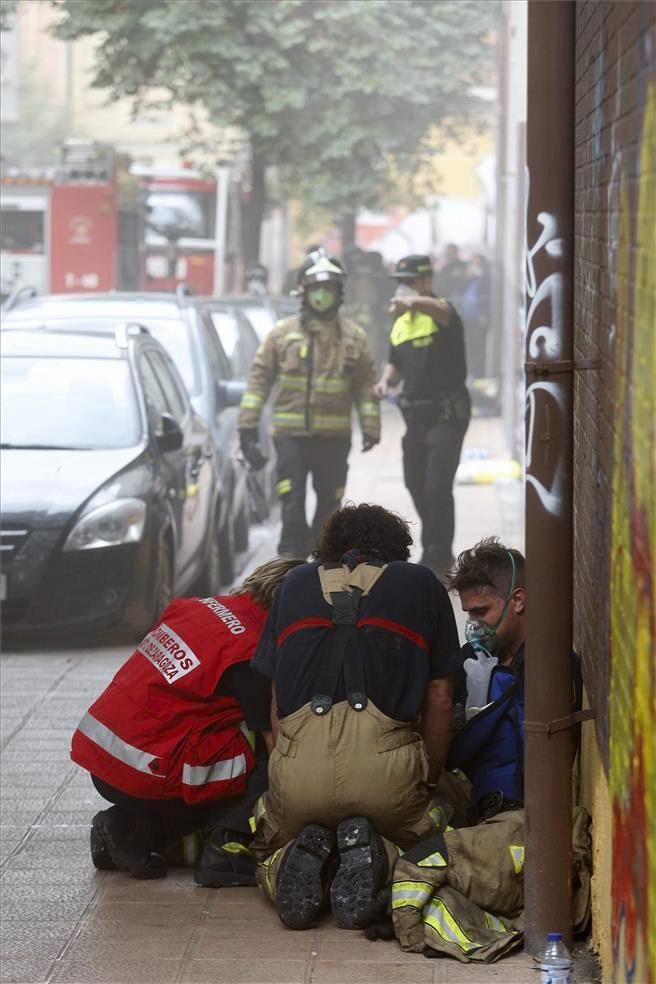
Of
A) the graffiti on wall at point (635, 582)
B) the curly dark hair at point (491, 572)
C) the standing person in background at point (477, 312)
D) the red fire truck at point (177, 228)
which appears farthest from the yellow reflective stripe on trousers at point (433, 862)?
the red fire truck at point (177, 228)

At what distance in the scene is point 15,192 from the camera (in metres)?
10.1

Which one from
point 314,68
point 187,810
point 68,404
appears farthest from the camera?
point 68,404

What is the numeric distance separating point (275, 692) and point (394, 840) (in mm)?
508

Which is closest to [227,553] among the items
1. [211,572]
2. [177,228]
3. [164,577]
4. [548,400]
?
[211,572]

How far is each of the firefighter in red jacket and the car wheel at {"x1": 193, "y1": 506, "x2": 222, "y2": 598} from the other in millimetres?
4406

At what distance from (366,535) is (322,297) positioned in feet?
13.1

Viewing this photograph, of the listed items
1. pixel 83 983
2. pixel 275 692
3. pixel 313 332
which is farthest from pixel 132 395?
pixel 83 983

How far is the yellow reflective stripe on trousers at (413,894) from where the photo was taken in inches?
193

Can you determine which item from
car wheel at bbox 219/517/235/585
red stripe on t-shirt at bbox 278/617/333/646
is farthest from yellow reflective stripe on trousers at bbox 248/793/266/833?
car wheel at bbox 219/517/235/585

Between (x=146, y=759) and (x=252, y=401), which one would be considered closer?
(x=146, y=759)

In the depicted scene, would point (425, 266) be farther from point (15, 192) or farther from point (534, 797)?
point (534, 797)

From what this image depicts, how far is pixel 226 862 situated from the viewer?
222 inches

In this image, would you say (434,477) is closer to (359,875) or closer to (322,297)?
(322,297)

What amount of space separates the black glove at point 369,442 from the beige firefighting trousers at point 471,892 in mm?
4149
